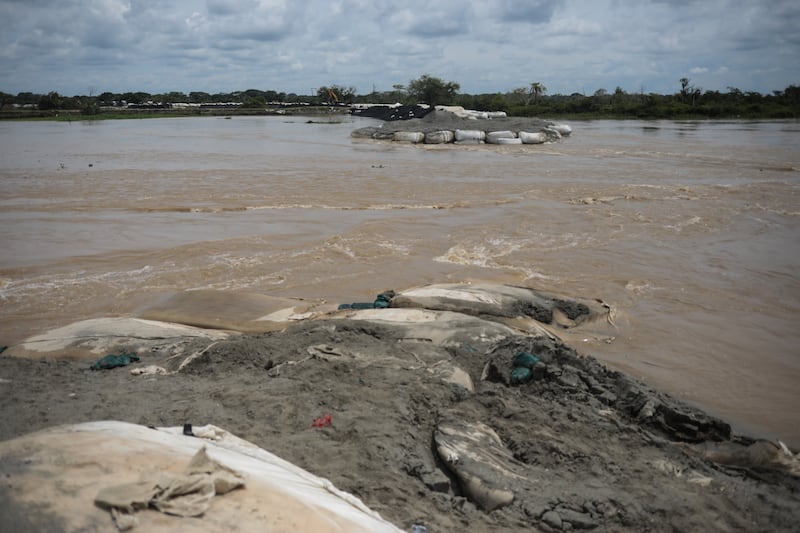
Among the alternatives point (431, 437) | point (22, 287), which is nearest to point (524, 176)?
point (22, 287)

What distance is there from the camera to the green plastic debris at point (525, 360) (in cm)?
449

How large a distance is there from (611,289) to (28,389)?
6487mm

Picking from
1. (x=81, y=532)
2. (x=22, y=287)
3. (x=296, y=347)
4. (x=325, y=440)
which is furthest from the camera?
(x=22, y=287)

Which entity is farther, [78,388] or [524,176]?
[524,176]

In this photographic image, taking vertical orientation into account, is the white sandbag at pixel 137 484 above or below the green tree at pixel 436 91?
below

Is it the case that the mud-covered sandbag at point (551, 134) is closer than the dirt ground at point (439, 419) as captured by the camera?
No

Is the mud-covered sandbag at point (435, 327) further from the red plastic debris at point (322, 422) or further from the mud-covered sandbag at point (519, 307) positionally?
the red plastic debris at point (322, 422)

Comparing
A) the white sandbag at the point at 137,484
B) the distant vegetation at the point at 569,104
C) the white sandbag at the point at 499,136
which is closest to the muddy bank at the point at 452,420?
the white sandbag at the point at 137,484

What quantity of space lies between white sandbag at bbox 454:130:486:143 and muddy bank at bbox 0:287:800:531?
2675 centimetres

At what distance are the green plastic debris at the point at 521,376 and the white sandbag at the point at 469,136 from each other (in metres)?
27.7

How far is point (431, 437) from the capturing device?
3.61 metres

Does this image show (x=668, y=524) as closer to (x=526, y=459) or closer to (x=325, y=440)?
(x=526, y=459)

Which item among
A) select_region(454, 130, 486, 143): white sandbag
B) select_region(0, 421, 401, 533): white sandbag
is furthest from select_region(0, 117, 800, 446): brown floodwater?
select_region(454, 130, 486, 143): white sandbag

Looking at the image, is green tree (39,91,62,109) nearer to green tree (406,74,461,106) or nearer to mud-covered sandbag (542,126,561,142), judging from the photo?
green tree (406,74,461,106)
